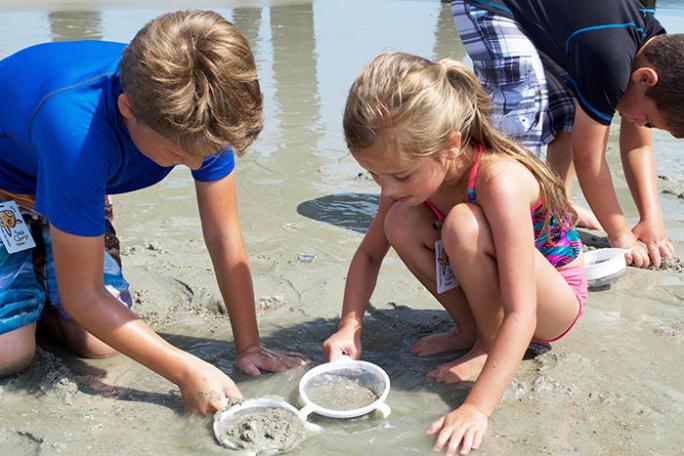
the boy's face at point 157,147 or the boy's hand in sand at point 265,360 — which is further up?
the boy's face at point 157,147

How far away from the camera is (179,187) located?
14.7ft

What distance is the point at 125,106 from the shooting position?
2287 mm

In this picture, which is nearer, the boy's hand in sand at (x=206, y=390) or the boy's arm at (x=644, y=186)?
the boy's hand in sand at (x=206, y=390)

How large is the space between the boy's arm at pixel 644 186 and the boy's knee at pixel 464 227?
1544mm

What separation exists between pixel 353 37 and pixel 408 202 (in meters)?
7.53

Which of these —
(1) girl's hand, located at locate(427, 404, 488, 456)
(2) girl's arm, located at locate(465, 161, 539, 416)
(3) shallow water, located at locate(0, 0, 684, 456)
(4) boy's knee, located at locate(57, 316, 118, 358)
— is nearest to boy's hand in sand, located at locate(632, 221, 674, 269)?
(3) shallow water, located at locate(0, 0, 684, 456)

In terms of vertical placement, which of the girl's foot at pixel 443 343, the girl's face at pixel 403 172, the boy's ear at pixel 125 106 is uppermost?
the boy's ear at pixel 125 106

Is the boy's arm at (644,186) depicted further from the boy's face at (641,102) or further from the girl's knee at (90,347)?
the girl's knee at (90,347)

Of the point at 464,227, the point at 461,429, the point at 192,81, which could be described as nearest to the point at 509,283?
the point at 464,227

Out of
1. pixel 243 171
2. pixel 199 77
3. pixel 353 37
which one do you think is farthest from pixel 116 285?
pixel 353 37

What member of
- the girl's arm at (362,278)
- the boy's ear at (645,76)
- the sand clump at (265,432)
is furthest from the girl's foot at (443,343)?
the boy's ear at (645,76)

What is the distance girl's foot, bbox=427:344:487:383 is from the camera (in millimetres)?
2664

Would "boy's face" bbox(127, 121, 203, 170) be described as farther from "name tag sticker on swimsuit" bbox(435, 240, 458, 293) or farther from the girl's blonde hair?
Answer: "name tag sticker on swimsuit" bbox(435, 240, 458, 293)

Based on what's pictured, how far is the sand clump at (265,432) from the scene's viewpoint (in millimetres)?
2264
